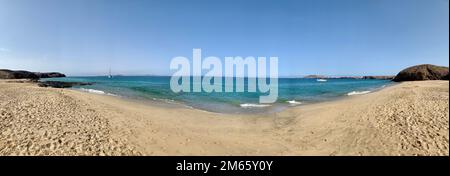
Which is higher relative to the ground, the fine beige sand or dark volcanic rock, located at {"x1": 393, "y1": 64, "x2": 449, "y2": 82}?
dark volcanic rock, located at {"x1": 393, "y1": 64, "x2": 449, "y2": 82}

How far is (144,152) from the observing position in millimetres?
8484

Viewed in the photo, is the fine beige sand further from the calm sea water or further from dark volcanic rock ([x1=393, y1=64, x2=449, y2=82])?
dark volcanic rock ([x1=393, y1=64, x2=449, y2=82])

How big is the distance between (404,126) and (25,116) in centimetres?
1720

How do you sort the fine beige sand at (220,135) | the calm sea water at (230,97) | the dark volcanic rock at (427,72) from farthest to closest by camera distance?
the dark volcanic rock at (427,72), the calm sea water at (230,97), the fine beige sand at (220,135)

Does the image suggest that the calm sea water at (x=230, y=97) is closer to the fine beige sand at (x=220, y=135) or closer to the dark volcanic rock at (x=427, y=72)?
the fine beige sand at (x=220, y=135)

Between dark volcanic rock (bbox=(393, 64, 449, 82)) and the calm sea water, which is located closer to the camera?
the calm sea water

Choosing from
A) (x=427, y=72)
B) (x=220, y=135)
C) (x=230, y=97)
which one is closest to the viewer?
(x=220, y=135)

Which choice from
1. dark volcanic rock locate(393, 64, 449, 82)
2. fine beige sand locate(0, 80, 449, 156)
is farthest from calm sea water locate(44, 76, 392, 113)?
dark volcanic rock locate(393, 64, 449, 82)

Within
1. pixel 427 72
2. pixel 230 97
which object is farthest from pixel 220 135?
pixel 427 72

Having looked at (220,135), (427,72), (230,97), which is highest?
(427,72)

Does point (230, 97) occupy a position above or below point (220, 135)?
above

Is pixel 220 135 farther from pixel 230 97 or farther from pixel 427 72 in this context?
pixel 427 72

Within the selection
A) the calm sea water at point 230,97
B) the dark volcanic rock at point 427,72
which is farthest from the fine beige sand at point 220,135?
the dark volcanic rock at point 427,72
